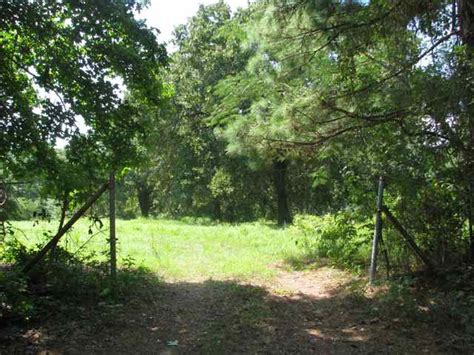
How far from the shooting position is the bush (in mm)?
7695

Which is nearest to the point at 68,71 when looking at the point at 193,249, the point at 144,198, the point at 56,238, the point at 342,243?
the point at 56,238

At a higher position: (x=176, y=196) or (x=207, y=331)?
(x=176, y=196)

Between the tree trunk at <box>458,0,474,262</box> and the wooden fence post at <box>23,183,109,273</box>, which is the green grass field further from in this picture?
the tree trunk at <box>458,0,474,262</box>

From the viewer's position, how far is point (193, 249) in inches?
452

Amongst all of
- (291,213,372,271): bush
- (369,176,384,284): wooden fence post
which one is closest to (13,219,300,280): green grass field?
(291,213,372,271): bush

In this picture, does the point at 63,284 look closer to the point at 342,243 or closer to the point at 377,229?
the point at 377,229

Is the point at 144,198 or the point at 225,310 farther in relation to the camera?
the point at 144,198

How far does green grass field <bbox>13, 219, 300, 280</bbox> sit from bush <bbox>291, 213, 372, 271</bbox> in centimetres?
49

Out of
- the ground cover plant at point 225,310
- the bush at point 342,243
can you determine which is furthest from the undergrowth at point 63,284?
the bush at point 342,243

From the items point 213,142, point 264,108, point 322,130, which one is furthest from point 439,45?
point 213,142

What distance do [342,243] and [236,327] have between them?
153 inches

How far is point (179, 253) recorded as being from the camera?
35.4 feet

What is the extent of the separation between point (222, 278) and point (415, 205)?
361 cm

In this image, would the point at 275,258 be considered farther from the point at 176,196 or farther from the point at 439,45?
the point at 176,196
